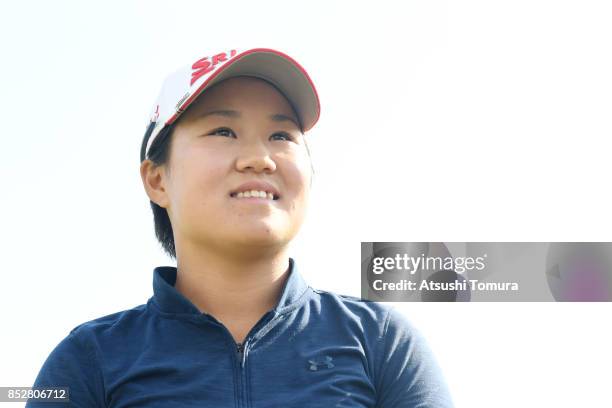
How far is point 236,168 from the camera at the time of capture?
2811 millimetres

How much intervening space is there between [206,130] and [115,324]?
2.39ft

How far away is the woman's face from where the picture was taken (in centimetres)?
279

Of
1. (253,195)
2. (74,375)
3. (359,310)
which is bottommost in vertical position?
(74,375)

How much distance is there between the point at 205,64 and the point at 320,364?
1137 mm

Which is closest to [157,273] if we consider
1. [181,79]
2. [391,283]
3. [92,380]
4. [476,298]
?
[92,380]

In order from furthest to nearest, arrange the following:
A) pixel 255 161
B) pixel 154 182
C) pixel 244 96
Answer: pixel 154 182 → pixel 244 96 → pixel 255 161

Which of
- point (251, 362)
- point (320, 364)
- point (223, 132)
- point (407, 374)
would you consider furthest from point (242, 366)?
point (223, 132)

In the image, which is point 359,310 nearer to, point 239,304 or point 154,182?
point 239,304

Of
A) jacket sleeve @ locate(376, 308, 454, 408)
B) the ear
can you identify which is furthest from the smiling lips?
jacket sleeve @ locate(376, 308, 454, 408)

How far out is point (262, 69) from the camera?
3.06m

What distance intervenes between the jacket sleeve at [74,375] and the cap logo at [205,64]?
0.99 m

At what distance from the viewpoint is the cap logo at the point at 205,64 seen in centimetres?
300

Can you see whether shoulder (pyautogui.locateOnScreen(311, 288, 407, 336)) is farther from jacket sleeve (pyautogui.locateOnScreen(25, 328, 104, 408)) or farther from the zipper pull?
jacket sleeve (pyautogui.locateOnScreen(25, 328, 104, 408))

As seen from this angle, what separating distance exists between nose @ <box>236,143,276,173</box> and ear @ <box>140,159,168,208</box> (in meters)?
0.45
